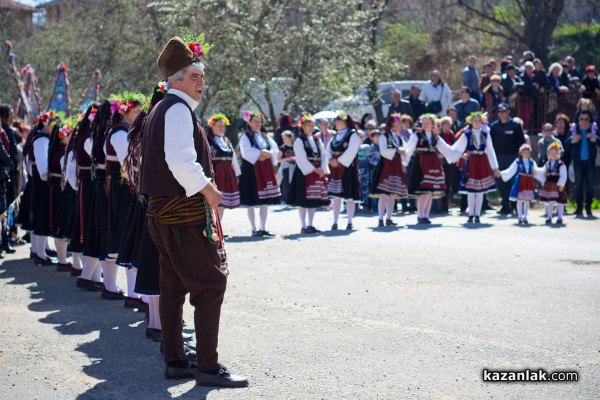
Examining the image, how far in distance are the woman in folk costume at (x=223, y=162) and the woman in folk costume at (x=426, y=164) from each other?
2993mm

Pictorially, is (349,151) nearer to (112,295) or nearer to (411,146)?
(411,146)

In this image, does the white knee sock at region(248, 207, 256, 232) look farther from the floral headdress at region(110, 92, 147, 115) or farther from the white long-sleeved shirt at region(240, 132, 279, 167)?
the floral headdress at region(110, 92, 147, 115)

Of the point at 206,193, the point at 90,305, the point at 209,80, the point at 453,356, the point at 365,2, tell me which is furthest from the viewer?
the point at 365,2

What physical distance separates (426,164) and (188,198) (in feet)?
35.6

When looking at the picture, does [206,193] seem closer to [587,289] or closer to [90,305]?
[90,305]

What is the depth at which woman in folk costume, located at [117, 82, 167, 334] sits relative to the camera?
276 inches

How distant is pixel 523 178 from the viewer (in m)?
16.8

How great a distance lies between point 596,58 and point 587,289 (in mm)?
21323

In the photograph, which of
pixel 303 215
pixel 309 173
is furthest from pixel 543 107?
pixel 303 215

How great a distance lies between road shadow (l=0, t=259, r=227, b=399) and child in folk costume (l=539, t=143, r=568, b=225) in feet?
27.1

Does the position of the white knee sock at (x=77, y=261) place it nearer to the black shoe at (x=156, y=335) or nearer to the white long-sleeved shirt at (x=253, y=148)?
the black shoe at (x=156, y=335)

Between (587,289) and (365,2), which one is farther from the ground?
(365,2)

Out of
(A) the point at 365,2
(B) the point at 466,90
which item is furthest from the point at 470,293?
(A) the point at 365,2

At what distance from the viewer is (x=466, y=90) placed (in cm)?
2045
